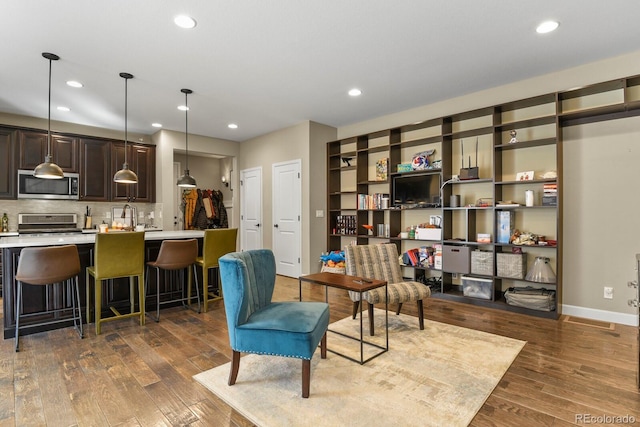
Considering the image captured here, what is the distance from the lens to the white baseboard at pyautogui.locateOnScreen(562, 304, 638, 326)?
3.40m

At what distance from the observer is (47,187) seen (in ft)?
17.2

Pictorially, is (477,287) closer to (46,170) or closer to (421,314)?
(421,314)

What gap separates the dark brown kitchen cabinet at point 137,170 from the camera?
5910mm

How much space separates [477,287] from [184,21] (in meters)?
4.25

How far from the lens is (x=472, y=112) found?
426cm

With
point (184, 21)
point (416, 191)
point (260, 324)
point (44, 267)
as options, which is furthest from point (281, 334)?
point (416, 191)

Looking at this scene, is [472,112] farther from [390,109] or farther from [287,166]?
[287,166]

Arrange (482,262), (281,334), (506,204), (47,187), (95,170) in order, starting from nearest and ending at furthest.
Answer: (281,334) < (506,204) < (482,262) < (47,187) < (95,170)

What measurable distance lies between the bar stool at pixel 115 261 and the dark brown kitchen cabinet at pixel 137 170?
2925mm

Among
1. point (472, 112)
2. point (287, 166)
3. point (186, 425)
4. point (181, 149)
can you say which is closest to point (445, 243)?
point (472, 112)

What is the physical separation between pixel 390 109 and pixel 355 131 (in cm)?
90

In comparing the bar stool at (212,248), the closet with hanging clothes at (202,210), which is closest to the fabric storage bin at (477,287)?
the bar stool at (212,248)

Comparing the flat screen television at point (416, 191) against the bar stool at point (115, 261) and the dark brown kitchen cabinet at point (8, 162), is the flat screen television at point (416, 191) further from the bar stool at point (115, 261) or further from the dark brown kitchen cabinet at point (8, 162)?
the dark brown kitchen cabinet at point (8, 162)

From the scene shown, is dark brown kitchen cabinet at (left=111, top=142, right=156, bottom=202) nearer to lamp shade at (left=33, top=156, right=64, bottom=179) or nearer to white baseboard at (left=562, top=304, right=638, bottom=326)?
lamp shade at (left=33, top=156, right=64, bottom=179)
